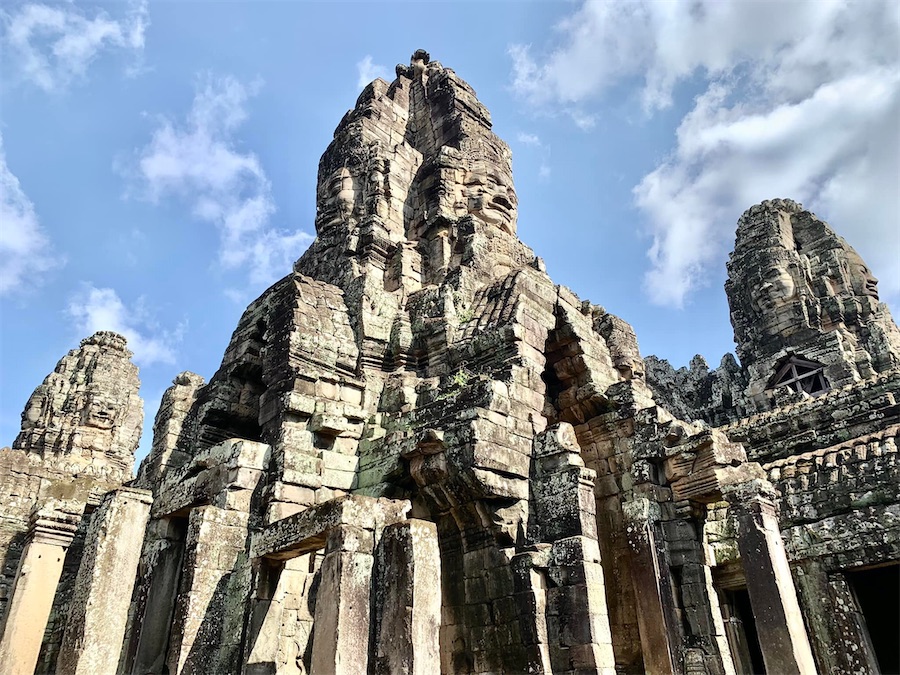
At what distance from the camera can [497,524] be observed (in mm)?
8719

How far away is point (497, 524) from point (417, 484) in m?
1.28

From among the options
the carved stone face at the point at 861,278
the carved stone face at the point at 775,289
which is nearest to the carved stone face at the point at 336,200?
the carved stone face at the point at 775,289

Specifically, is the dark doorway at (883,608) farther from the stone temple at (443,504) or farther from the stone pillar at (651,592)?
the stone pillar at (651,592)

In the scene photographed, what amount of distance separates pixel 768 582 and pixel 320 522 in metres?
5.63

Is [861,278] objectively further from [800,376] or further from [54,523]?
[54,523]

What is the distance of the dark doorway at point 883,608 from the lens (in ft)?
39.4

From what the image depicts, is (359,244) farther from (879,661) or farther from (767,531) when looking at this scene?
(879,661)

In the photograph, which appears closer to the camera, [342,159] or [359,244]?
[359,244]

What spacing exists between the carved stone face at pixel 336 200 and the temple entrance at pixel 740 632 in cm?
1080

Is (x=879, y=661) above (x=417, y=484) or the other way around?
the other way around

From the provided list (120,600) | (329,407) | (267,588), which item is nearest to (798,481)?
(329,407)

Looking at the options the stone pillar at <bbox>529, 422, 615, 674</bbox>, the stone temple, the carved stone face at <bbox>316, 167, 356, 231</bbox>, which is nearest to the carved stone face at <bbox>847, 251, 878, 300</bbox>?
the stone temple

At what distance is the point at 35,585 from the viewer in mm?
8875

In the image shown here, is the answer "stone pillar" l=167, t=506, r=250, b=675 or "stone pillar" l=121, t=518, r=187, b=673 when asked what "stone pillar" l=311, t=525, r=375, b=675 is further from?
"stone pillar" l=121, t=518, r=187, b=673
